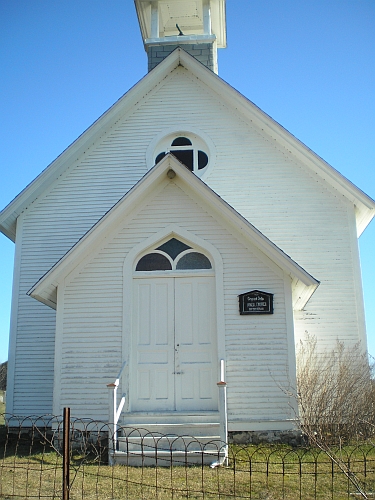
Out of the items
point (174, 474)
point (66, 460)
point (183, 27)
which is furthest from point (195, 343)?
point (183, 27)

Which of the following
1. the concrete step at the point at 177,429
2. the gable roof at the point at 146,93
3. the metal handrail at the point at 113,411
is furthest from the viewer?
the gable roof at the point at 146,93

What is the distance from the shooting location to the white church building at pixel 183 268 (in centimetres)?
969

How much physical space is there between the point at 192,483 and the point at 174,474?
59 centimetres

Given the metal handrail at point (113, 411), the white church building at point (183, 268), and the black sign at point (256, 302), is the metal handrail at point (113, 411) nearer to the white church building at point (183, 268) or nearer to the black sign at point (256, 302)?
the white church building at point (183, 268)

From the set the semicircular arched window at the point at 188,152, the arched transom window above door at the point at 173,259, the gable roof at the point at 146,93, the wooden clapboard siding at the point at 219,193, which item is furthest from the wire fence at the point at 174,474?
the semicircular arched window at the point at 188,152

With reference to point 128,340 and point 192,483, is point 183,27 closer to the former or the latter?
point 128,340

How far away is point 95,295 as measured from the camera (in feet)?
33.3

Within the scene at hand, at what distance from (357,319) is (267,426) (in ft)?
12.3

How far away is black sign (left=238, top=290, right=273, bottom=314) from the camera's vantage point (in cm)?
977

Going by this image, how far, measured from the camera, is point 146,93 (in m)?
13.9

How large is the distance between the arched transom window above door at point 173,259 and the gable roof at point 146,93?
161 inches

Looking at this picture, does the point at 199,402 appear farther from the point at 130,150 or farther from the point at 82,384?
the point at 130,150

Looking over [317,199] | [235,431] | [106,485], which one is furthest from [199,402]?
[317,199]

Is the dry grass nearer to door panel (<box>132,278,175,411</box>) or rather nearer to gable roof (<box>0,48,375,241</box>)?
door panel (<box>132,278,175,411</box>)
